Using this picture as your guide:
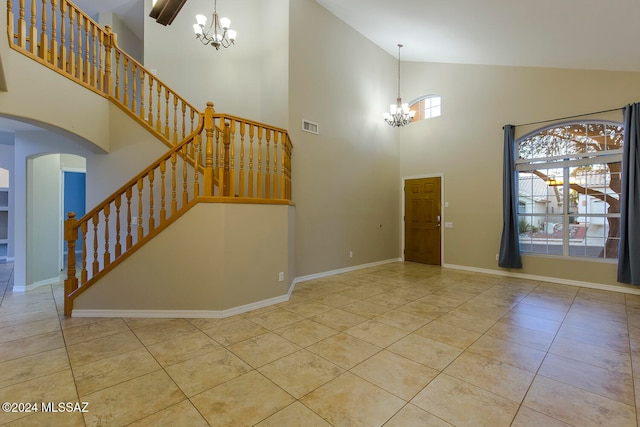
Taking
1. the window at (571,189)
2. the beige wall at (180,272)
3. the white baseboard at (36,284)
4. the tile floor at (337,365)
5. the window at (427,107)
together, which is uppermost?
the window at (427,107)

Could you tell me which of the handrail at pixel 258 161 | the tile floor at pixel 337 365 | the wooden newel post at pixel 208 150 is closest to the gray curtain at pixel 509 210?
the tile floor at pixel 337 365

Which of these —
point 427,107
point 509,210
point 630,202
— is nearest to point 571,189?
point 630,202

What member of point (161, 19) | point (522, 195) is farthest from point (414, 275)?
point (161, 19)

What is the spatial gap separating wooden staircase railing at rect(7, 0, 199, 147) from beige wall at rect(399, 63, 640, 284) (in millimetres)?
5121

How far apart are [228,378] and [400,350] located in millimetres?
1480

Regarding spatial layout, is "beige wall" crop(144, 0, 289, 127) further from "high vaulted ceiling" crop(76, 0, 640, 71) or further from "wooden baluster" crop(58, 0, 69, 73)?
"wooden baluster" crop(58, 0, 69, 73)

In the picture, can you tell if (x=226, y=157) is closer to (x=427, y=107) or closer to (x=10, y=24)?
(x=10, y=24)

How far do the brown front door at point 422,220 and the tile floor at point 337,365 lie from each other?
2734 mm

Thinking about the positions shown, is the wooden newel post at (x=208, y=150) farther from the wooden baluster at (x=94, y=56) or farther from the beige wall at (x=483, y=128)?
the beige wall at (x=483, y=128)

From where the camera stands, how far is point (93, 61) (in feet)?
12.8

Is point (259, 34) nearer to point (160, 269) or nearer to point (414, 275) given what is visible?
point (160, 269)

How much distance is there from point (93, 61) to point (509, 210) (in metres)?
7.11

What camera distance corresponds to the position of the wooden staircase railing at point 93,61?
3021 millimetres

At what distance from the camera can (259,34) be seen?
550 cm
